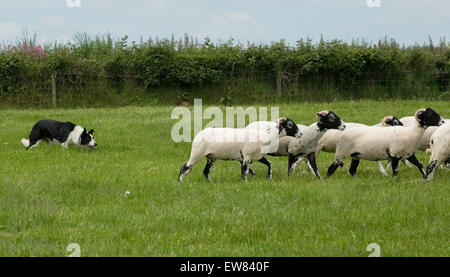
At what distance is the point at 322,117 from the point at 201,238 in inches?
219

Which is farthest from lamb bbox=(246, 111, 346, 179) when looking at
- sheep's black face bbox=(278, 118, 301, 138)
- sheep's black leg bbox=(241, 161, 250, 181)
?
sheep's black leg bbox=(241, 161, 250, 181)

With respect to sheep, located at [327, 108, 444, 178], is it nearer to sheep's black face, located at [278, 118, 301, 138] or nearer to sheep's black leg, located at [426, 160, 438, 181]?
sheep's black leg, located at [426, 160, 438, 181]

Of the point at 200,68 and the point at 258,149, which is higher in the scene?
the point at 200,68

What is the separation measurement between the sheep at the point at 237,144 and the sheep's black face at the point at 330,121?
0.65 meters

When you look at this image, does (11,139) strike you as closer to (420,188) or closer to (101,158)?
(101,158)

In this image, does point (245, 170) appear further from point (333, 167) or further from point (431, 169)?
point (431, 169)

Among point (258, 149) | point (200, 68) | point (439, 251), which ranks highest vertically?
point (200, 68)

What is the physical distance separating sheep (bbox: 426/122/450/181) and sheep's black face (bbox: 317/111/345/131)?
1.99 m

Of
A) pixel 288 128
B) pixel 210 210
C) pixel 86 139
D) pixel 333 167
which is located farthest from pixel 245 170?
pixel 86 139

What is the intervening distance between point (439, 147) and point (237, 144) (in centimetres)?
432

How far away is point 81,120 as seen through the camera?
76.4 ft

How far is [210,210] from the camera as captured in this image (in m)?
9.81
